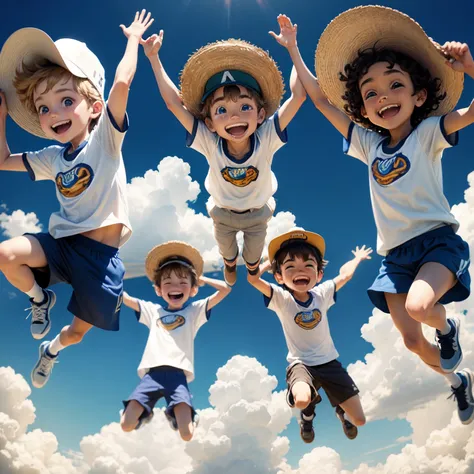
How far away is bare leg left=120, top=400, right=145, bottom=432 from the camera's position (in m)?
6.86

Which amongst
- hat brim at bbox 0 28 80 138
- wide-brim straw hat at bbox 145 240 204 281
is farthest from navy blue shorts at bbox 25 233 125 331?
wide-brim straw hat at bbox 145 240 204 281

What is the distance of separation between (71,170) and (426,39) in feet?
12.0

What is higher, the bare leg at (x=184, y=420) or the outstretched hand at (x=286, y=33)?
the outstretched hand at (x=286, y=33)

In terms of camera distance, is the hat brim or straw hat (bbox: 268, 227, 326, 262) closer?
the hat brim

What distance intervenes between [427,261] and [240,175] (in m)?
2.22

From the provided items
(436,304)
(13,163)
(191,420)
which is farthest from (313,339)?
(13,163)

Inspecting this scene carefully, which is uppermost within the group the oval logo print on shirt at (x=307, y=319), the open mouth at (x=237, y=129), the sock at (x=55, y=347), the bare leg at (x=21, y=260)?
the open mouth at (x=237, y=129)

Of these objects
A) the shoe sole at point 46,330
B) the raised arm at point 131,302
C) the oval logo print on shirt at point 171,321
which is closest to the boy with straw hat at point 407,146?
the shoe sole at point 46,330

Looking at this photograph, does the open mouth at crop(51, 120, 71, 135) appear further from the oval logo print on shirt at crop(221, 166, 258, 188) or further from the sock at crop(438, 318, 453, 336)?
the sock at crop(438, 318, 453, 336)

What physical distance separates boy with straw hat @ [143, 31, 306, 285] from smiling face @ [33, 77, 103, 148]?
100cm

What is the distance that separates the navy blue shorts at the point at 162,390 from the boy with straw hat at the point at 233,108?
9.40 feet

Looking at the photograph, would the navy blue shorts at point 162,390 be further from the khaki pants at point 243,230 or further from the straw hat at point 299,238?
the straw hat at point 299,238

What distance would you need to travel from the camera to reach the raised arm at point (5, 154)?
534 centimetres

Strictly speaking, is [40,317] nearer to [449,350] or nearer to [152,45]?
[152,45]
